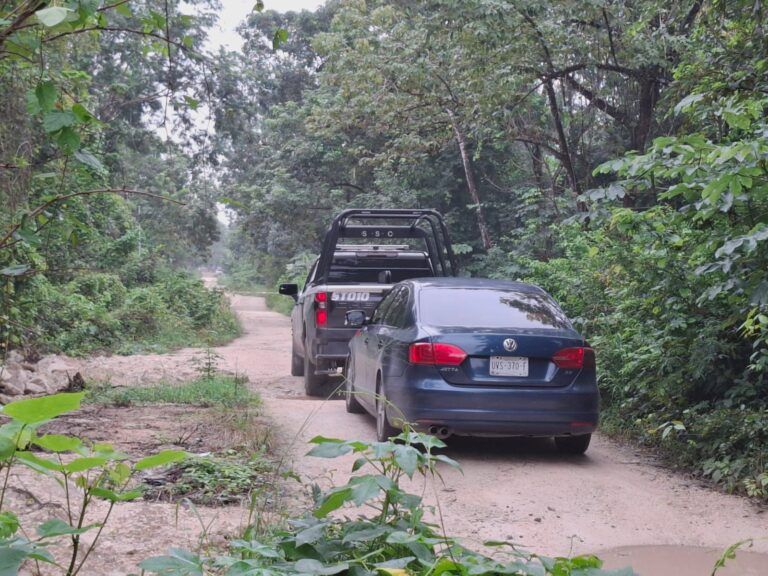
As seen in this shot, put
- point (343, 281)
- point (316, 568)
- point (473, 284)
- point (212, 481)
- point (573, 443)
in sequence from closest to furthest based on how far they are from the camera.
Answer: point (316, 568) → point (212, 481) → point (573, 443) → point (473, 284) → point (343, 281)

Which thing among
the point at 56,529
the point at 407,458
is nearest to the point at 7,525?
the point at 56,529

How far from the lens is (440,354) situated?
22.4ft

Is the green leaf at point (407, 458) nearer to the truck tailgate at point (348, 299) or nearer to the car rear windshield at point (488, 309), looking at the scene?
the car rear windshield at point (488, 309)

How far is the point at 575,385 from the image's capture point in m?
6.98

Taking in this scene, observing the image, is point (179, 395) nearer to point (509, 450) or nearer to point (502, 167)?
point (509, 450)

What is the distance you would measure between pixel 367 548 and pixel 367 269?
29.6 ft

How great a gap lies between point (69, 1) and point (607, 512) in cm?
454

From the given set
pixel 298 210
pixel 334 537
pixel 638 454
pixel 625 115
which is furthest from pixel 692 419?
pixel 298 210

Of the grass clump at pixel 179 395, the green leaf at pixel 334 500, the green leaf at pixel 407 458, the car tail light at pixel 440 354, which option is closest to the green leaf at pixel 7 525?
the green leaf at pixel 334 500

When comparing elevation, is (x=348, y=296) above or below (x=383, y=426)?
above

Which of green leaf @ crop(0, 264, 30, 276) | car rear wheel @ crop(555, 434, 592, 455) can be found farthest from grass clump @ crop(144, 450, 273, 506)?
car rear wheel @ crop(555, 434, 592, 455)

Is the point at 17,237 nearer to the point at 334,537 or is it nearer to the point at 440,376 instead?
the point at 334,537

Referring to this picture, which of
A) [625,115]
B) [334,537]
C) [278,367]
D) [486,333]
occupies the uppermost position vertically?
[625,115]

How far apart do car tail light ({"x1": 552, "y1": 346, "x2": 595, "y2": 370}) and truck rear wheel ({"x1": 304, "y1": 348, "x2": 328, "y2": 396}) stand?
4.75 meters
